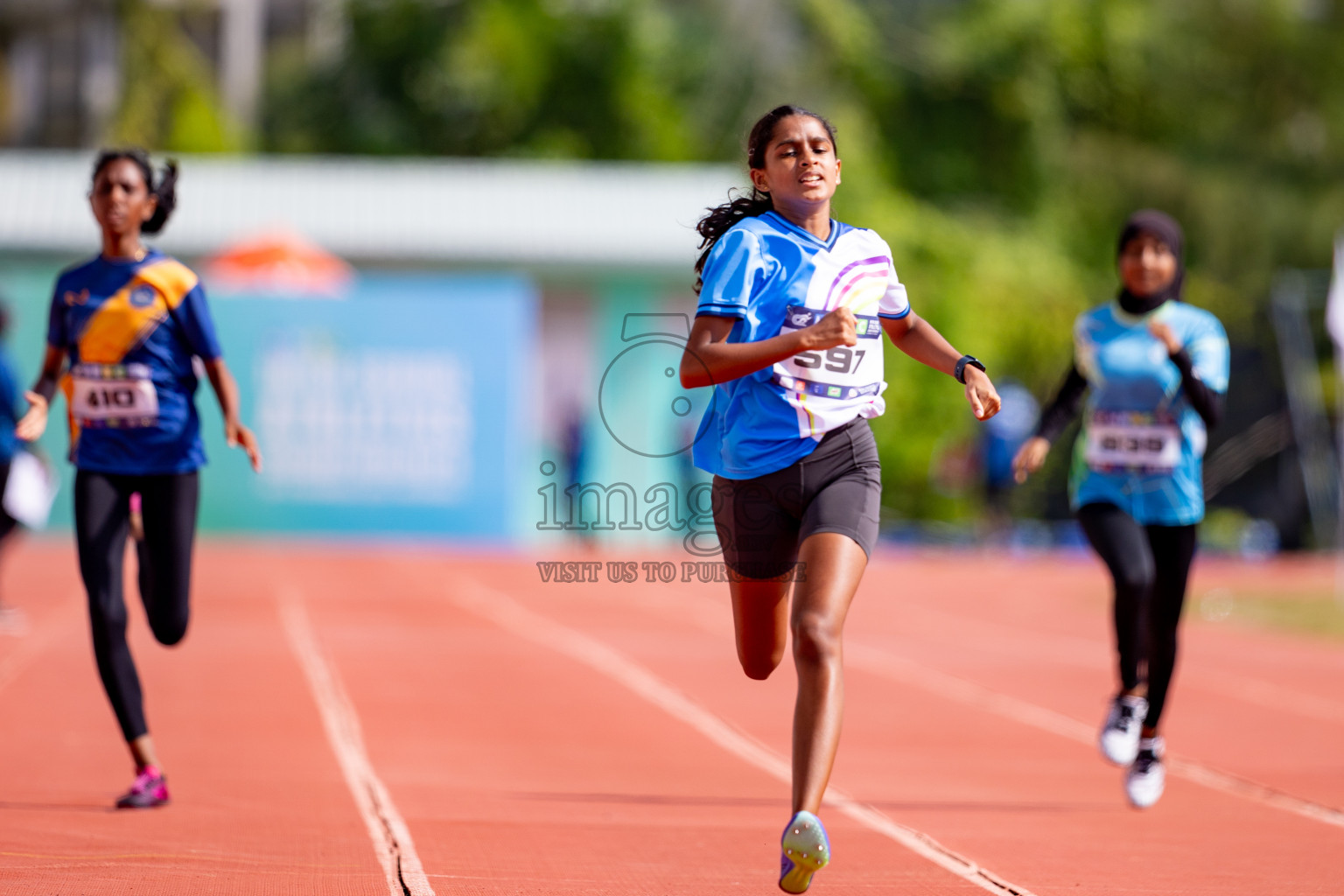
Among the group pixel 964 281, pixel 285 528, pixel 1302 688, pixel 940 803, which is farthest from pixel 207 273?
pixel 940 803

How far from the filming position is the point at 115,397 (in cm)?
636

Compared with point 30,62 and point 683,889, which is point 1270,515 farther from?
point 30,62

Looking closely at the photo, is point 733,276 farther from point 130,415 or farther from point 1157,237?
point 1157,237

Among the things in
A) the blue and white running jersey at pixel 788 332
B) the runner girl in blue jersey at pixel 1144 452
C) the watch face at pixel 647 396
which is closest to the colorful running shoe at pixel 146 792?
the blue and white running jersey at pixel 788 332

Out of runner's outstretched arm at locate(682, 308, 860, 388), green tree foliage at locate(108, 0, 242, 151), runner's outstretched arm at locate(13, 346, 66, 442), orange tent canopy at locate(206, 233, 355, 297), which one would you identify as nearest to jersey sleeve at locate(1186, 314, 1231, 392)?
runner's outstretched arm at locate(682, 308, 860, 388)

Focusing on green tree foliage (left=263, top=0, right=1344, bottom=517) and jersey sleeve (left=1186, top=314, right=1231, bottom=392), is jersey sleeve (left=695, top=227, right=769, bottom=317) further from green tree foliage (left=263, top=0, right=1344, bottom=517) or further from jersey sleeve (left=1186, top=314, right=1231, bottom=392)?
green tree foliage (left=263, top=0, right=1344, bottom=517)

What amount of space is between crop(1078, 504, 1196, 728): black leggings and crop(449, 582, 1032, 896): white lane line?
120 centimetres

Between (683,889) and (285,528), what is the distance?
18.6 meters

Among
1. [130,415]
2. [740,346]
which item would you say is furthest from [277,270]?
[740,346]

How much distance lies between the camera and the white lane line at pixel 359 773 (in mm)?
5281

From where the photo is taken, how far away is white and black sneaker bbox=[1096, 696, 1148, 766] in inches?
277

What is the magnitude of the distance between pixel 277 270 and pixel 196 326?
17165 millimetres

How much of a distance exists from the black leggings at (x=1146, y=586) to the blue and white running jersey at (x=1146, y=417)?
7 cm

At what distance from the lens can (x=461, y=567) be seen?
19.7 meters
